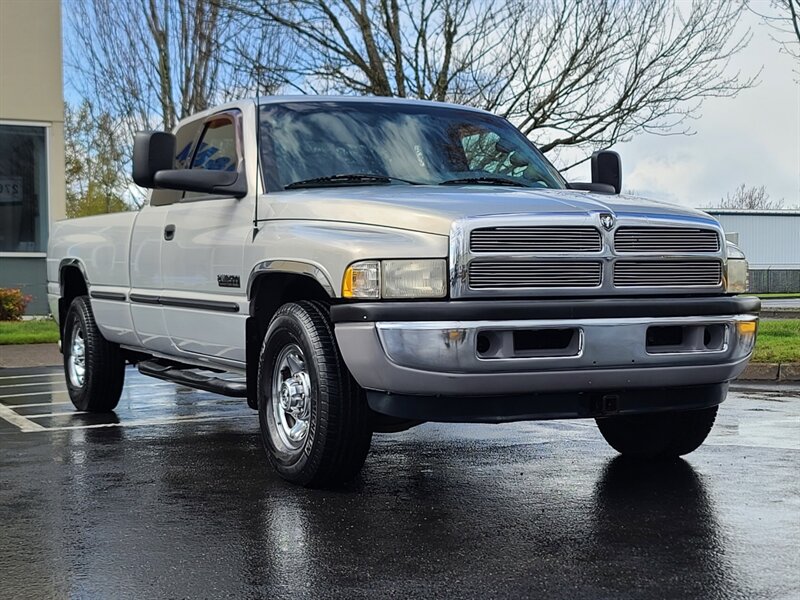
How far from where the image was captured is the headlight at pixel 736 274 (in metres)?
5.88

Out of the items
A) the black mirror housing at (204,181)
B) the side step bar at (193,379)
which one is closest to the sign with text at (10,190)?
the side step bar at (193,379)

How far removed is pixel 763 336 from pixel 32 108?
1299cm

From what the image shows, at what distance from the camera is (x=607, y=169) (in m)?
7.53

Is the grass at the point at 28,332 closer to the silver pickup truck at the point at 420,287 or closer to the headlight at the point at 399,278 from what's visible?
the silver pickup truck at the point at 420,287

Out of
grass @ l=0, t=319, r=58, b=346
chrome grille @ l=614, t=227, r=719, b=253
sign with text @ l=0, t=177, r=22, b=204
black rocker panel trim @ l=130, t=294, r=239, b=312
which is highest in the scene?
sign with text @ l=0, t=177, r=22, b=204

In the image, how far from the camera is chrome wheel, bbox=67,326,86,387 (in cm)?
908

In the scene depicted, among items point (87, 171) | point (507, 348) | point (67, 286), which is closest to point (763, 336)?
point (67, 286)

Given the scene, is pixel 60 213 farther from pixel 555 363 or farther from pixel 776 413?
pixel 555 363

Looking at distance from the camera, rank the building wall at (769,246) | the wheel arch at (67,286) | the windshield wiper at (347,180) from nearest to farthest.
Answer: the windshield wiper at (347,180), the wheel arch at (67,286), the building wall at (769,246)

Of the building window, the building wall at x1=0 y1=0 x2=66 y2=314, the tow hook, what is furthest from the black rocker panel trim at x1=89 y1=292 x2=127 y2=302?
the building window

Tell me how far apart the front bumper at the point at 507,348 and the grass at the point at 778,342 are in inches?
264

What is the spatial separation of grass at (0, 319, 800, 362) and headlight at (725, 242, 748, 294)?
239 inches

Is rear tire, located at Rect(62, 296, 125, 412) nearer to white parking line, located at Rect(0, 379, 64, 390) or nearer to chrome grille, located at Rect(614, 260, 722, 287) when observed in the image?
white parking line, located at Rect(0, 379, 64, 390)

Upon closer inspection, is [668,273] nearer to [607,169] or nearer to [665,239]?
[665,239]
